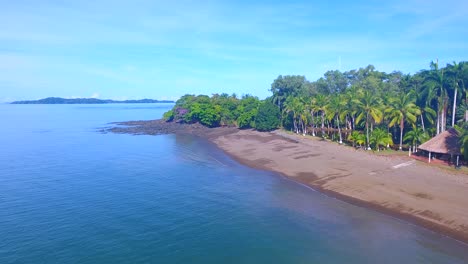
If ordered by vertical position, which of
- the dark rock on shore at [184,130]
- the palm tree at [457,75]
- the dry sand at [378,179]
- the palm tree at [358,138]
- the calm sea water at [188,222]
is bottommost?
the calm sea water at [188,222]

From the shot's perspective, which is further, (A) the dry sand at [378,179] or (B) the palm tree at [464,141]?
(B) the palm tree at [464,141]

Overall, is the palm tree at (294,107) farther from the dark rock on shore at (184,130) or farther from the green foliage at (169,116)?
the green foliage at (169,116)

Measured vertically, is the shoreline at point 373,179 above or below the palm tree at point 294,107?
below

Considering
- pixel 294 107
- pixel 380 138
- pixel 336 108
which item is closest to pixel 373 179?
pixel 380 138

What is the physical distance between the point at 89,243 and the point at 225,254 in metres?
9.44

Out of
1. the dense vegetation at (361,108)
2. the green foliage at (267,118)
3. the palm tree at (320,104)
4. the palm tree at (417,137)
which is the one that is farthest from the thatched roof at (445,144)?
the green foliage at (267,118)

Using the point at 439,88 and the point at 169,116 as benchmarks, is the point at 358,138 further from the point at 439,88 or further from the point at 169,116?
the point at 169,116

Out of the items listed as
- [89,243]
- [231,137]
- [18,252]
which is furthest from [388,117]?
[18,252]

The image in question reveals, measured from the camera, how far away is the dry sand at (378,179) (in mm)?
26348

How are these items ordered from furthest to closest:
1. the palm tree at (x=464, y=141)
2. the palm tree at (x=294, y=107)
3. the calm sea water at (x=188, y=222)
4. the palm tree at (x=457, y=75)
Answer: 1. the palm tree at (x=294, y=107)
2. the palm tree at (x=457, y=75)
3. the palm tree at (x=464, y=141)
4. the calm sea water at (x=188, y=222)

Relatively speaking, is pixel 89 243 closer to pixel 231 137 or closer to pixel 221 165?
pixel 221 165

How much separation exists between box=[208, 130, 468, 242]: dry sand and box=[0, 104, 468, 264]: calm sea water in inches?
63.0

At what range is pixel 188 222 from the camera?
26750 millimetres

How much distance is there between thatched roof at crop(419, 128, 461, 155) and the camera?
1462 inches
